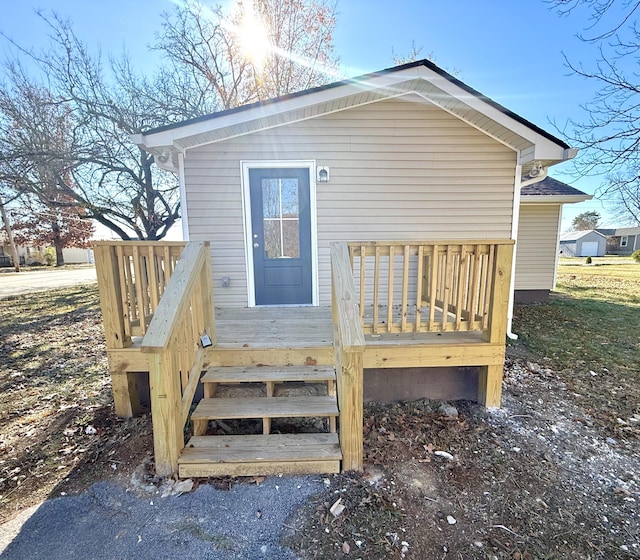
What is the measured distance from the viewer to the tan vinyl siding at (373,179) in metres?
4.14

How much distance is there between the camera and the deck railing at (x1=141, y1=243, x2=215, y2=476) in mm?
1948

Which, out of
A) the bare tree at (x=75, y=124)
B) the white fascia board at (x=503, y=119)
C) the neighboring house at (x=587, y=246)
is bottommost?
the neighboring house at (x=587, y=246)

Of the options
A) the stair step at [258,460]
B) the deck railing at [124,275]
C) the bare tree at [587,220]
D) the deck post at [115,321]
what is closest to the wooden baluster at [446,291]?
the stair step at [258,460]

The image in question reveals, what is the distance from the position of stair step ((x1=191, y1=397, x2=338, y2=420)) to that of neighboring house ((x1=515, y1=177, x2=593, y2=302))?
23.7ft

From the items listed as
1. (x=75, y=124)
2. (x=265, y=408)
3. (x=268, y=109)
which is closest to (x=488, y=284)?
(x=265, y=408)

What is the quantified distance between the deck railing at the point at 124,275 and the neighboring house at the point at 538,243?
25.3ft

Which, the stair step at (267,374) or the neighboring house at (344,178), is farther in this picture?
the neighboring house at (344,178)

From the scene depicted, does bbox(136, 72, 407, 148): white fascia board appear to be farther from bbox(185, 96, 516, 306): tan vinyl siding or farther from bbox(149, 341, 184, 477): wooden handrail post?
bbox(149, 341, 184, 477): wooden handrail post

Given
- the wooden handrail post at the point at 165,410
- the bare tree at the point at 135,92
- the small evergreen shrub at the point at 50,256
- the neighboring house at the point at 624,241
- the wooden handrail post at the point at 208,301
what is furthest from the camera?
the neighboring house at the point at 624,241

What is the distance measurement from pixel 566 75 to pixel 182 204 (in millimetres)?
7324

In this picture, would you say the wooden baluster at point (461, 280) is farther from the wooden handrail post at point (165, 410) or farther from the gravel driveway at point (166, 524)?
the wooden handrail post at point (165, 410)

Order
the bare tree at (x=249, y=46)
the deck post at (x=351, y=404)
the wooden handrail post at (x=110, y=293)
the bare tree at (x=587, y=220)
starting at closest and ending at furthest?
the deck post at (x=351, y=404) < the wooden handrail post at (x=110, y=293) < the bare tree at (x=249, y=46) < the bare tree at (x=587, y=220)

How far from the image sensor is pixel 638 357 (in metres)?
4.13

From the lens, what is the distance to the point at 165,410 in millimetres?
1986
